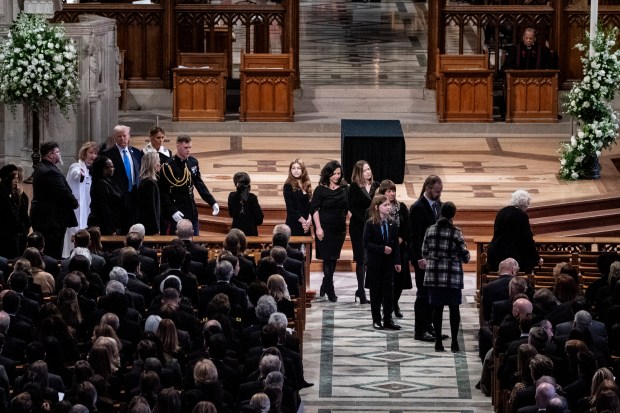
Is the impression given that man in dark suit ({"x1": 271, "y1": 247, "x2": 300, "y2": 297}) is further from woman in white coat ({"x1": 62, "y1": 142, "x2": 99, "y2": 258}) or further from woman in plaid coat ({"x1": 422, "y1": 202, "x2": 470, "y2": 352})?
woman in white coat ({"x1": 62, "y1": 142, "x2": 99, "y2": 258})

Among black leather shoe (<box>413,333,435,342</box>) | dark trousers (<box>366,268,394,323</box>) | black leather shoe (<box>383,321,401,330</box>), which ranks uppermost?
dark trousers (<box>366,268,394,323</box>)

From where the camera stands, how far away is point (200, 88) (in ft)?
82.0

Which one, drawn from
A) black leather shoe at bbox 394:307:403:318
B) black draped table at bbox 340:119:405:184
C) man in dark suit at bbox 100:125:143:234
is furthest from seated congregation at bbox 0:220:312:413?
black draped table at bbox 340:119:405:184

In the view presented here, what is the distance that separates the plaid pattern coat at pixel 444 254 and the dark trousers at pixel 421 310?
0.55m

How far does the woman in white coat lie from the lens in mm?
17141

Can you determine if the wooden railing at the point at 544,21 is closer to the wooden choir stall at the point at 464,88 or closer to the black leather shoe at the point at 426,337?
the wooden choir stall at the point at 464,88

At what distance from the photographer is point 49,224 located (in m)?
16.9

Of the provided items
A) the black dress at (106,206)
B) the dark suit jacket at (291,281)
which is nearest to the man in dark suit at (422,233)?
the dark suit jacket at (291,281)

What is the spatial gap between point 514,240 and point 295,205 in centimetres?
261

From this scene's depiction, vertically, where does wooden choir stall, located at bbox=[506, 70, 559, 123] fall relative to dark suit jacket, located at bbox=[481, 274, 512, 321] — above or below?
above

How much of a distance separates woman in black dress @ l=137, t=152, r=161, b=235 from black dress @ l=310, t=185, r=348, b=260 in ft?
5.38

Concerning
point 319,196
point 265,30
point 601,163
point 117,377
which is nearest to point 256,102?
point 265,30

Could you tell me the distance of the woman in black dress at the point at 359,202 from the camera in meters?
17.1

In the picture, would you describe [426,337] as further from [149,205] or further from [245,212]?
[149,205]
